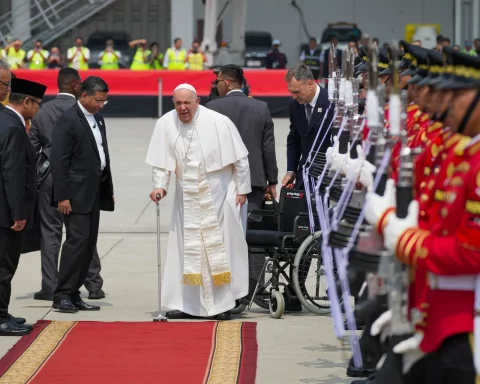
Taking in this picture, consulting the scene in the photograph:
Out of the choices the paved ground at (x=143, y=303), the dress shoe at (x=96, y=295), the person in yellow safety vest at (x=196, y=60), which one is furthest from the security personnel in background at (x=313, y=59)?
the dress shoe at (x=96, y=295)

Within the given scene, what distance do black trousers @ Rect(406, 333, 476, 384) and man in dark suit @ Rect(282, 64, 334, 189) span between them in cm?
487

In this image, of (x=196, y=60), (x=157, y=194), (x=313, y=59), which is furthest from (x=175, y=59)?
(x=157, y=194)

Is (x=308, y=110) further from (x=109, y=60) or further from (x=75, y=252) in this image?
(x=109, y=60)

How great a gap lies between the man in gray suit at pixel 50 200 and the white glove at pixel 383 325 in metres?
5.75

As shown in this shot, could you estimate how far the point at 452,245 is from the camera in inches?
153

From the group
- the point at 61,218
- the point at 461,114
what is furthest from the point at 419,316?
the point at 61,218

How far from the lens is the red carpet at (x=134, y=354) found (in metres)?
7.07

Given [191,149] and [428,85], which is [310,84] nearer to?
[191,149]

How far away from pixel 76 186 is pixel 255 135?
1616mm

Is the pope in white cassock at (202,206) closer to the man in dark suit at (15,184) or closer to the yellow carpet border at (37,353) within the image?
the yellow carpet border at (37,353)

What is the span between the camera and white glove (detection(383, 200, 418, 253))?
400cm

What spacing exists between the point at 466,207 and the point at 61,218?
6639 mm

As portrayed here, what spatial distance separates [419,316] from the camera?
13.6 feet

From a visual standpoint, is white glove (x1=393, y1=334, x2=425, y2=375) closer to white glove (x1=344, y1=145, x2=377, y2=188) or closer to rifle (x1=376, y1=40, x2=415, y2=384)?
rifle (x1=376, y1=40, x2=415, y2=384)
